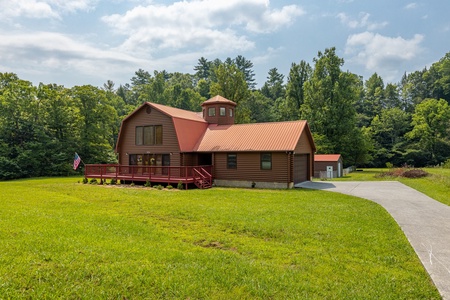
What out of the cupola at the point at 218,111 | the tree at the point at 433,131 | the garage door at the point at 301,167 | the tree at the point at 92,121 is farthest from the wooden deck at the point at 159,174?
the tree at the point at 433,131

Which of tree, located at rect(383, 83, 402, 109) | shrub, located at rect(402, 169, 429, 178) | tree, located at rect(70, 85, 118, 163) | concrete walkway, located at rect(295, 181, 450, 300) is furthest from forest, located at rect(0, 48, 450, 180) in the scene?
concrete walkway, located at rect(295, 181, 450, 300)

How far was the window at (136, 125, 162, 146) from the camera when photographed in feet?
68.1

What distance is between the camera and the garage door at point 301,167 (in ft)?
64.0

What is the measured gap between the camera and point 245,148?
18.6 metres

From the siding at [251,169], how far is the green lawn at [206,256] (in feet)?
27.2

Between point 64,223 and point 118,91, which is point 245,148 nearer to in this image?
point 64,223

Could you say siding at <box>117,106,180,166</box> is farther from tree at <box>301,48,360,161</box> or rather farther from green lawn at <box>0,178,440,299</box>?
tree at <box>301,48,360,161</box>

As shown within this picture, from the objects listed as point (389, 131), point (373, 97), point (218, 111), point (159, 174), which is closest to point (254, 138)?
point (218, 111)

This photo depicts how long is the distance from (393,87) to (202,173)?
62686 mm

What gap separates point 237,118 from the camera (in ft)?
133

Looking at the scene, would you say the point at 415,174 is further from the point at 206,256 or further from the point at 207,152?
the point at 206,256

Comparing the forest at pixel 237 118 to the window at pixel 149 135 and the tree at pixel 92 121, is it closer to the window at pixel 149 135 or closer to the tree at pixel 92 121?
the tree at pixel 92 121

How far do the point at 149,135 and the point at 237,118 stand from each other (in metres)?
20.9

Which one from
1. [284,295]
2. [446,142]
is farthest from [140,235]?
[446,142]
